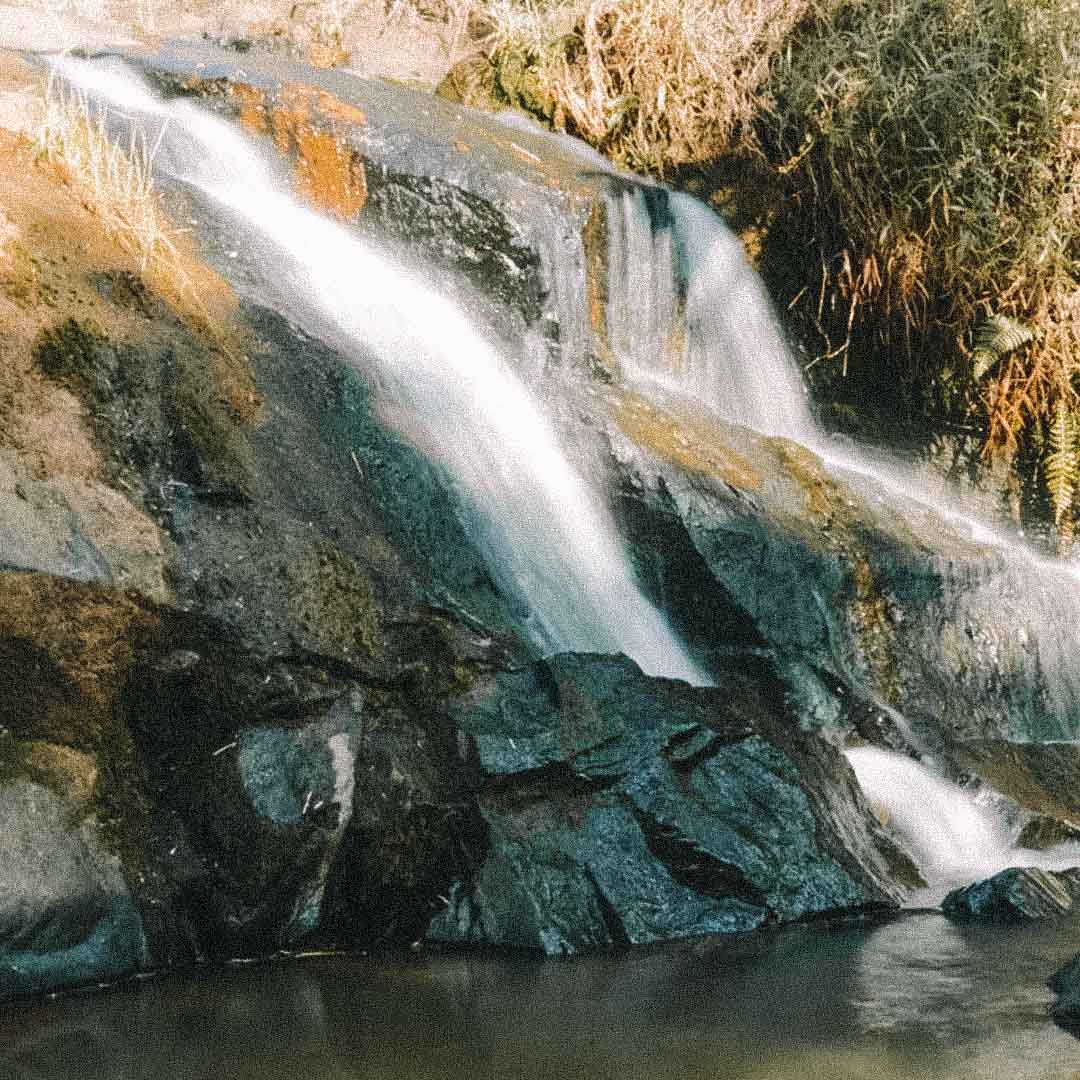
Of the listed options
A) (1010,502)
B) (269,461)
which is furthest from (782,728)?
(1010,502)

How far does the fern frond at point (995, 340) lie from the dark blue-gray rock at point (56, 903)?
241 inches

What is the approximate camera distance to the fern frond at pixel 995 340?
8492 mm

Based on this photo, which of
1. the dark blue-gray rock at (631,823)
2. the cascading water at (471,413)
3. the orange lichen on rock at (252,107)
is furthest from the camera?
the orange lichen on rock at (252,107)

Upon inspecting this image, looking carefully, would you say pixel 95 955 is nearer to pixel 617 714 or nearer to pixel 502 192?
pixel 617 714

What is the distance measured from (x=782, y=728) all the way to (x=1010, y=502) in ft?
13.9

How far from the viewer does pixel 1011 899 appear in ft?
15.6

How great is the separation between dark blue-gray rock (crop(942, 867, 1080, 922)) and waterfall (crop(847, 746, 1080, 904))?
0.45 metres

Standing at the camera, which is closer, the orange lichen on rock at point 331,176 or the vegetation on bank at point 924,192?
the orange lichen on rock at point 331,176

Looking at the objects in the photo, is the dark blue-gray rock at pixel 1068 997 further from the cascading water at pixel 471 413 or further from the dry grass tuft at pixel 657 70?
the dry grass tuft at pixel 657 70

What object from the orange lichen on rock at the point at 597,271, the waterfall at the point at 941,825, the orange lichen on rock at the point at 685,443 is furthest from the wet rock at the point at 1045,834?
the orange lichen on rock at the point at 597,271

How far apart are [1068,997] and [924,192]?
6.28m

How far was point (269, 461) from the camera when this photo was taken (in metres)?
4.93

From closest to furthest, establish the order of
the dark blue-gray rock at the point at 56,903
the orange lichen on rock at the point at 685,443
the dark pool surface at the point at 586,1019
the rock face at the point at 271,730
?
1. the dark pool surface at the point at 586,1019
2. the dark blue-gray rock at the point at 56,903
3. the rock face at the point at 271,730
4. the orange lichen on rock at the point at 685,443

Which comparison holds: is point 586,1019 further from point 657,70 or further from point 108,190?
point 657,70
